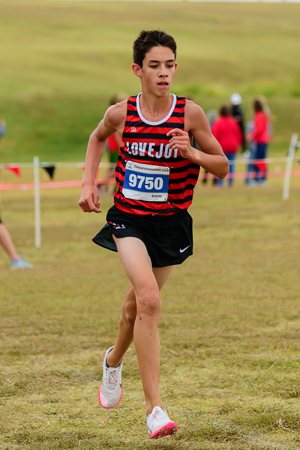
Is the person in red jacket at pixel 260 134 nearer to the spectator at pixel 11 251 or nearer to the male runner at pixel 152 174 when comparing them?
the spectator at pixel 11 251

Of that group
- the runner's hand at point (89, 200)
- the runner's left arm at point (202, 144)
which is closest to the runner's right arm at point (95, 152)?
the runner's hand at point (89, 200)

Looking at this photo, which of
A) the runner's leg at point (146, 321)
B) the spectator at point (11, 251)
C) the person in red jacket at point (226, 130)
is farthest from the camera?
the person in red jacket at point (226, 130)

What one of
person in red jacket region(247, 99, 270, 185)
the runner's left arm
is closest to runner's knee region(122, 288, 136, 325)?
the runner's left arm

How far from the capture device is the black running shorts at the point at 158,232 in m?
3.95

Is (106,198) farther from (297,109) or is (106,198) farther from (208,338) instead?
(297,109)

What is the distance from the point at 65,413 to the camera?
4.14m

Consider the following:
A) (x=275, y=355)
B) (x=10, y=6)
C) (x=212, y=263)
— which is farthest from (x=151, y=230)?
(x=10, y=6)

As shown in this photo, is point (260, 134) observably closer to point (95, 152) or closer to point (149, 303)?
point (95, 152)

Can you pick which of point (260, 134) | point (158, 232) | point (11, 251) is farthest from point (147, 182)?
point (260, 134)

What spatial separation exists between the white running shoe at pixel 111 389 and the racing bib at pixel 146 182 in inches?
42.9

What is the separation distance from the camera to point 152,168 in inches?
154

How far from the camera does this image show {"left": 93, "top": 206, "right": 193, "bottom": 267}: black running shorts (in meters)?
3.95

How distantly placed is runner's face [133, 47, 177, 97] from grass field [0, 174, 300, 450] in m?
1.88

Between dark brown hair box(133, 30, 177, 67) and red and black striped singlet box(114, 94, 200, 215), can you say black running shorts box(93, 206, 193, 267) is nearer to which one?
red and black striped singlet box(114, 94, 200, 215)
